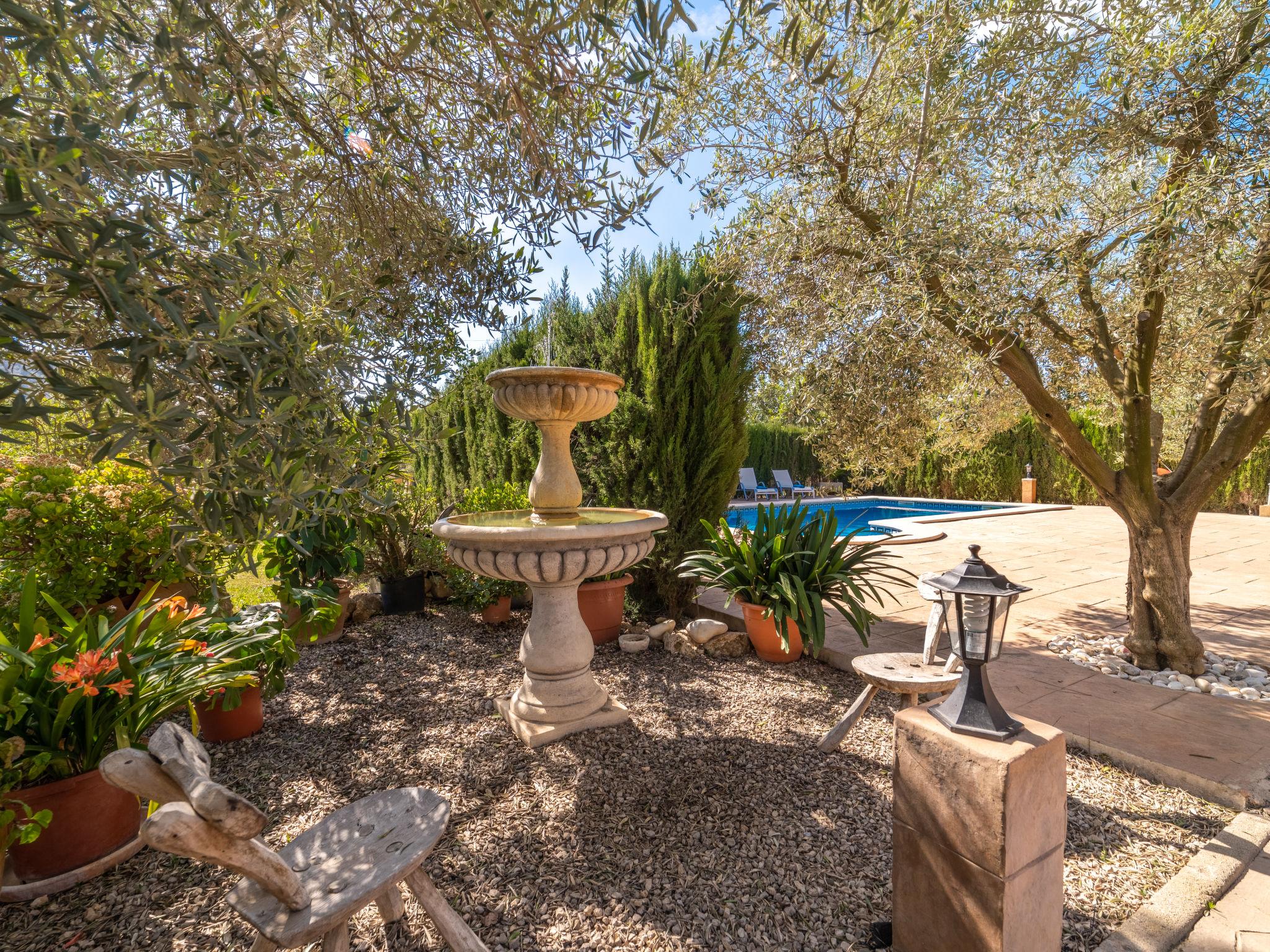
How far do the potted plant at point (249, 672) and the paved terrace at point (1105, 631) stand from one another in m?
3.14

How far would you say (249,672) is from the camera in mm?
2865

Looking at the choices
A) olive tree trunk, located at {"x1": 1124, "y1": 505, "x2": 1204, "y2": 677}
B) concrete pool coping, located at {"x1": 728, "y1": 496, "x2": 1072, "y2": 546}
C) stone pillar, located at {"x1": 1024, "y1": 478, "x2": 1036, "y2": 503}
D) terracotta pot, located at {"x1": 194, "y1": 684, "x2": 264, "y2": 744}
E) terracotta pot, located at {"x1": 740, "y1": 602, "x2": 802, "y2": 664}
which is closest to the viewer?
terracotta pot, located at {"x1": 194, "y1": 684, "x2": 264, "y2": 744}

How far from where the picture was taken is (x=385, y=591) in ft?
19.0

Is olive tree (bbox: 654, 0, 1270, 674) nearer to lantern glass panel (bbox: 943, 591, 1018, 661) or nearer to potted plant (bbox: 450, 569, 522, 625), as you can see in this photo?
lantern glass panel (bbox: 943, 591, 1018, 661)

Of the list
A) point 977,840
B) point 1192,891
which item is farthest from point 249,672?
point 1192,891

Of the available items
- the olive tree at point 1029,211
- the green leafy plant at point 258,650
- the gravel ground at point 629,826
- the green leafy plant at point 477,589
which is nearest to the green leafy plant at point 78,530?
the green leafy plant at point 258,650

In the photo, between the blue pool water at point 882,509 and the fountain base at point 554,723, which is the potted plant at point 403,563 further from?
the blue pool water at point 882,509

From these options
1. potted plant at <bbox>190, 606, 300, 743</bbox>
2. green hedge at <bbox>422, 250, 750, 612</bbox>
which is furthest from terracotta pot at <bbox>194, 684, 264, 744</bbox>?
green hedge at <bbox>422, 250, 750, 612</bbox>

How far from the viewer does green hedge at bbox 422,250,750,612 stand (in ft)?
17.5

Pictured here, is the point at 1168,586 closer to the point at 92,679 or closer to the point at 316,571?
the point at 92,679

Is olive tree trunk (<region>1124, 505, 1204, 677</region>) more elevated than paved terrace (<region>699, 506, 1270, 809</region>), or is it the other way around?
olive tree trunk (<region>1124, 505, 1204, 677</region>)

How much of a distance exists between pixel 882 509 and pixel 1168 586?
14.6 metres

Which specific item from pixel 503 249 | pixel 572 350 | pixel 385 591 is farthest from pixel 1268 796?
pixel 385 591

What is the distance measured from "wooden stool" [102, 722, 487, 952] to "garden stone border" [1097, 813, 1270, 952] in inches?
83.3
